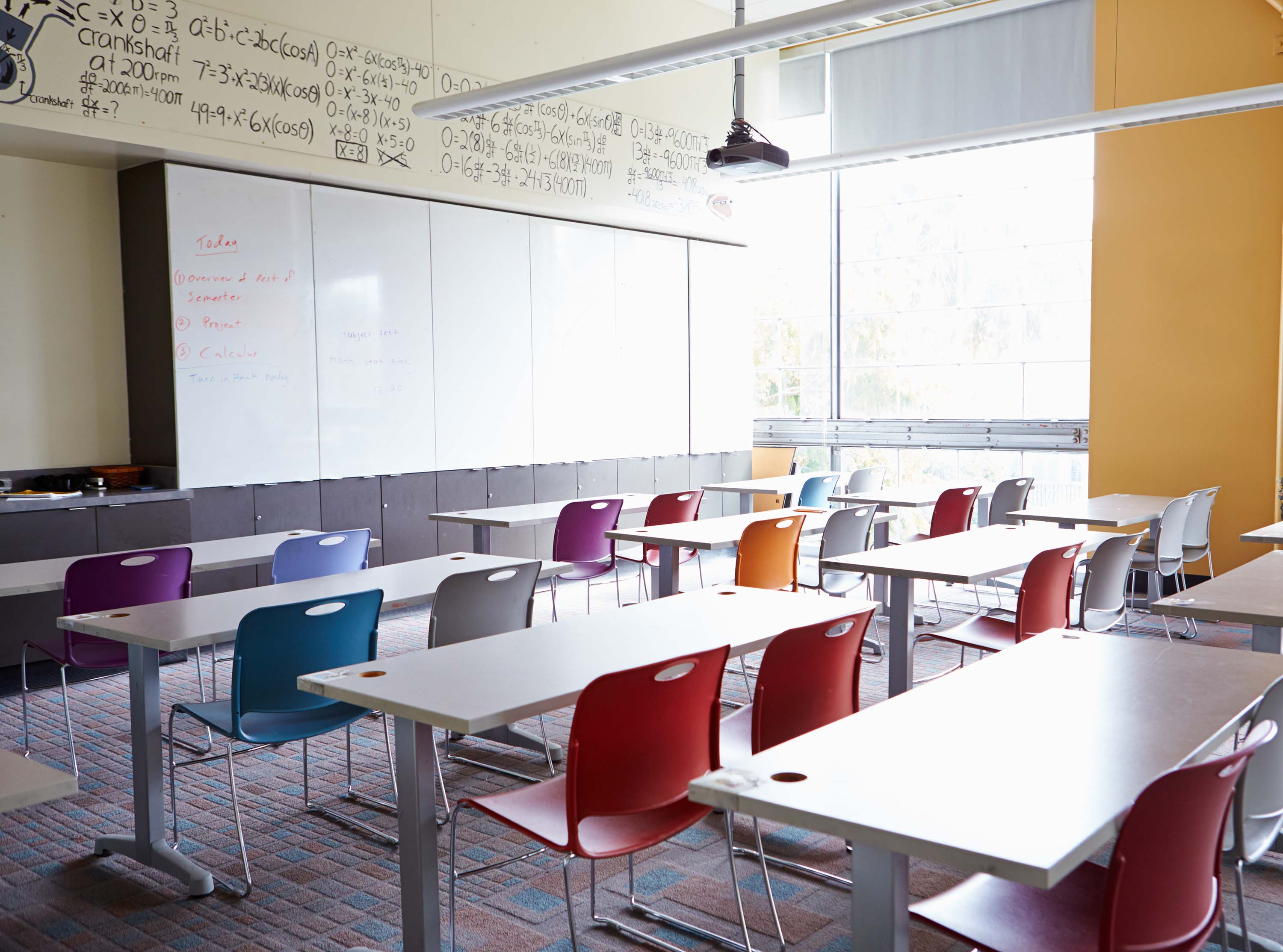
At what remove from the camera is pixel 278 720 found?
10.7 feet

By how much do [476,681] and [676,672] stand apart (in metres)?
0.46

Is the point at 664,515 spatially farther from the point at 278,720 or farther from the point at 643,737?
the point at 643,737

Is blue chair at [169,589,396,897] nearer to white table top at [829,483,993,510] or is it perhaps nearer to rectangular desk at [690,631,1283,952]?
rectangular desk at [690,631,1283,952]

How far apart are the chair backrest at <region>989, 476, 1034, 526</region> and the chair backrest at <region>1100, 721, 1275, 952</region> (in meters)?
5.51

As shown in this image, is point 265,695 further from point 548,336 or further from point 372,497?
point 548,336

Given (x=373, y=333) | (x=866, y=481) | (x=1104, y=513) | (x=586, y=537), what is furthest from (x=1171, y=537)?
(x=373, y=333)

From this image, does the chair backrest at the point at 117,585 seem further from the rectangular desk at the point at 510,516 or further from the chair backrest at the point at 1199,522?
the chair backrest at the point at 1199,522

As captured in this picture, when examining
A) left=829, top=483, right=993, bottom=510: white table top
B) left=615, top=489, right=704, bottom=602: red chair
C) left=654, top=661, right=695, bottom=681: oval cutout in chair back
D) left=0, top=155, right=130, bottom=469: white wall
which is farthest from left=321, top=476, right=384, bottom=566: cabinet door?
left=654, top=661, right=695, bottom=681: oval cutout in chair back

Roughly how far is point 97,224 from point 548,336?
3250 mm

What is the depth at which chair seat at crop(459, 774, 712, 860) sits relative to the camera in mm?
2281

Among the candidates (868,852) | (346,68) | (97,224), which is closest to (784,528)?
(868,852)

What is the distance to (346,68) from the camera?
6.60m

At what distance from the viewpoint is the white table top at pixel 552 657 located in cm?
224

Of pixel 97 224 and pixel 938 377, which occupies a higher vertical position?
pixel 97 224
